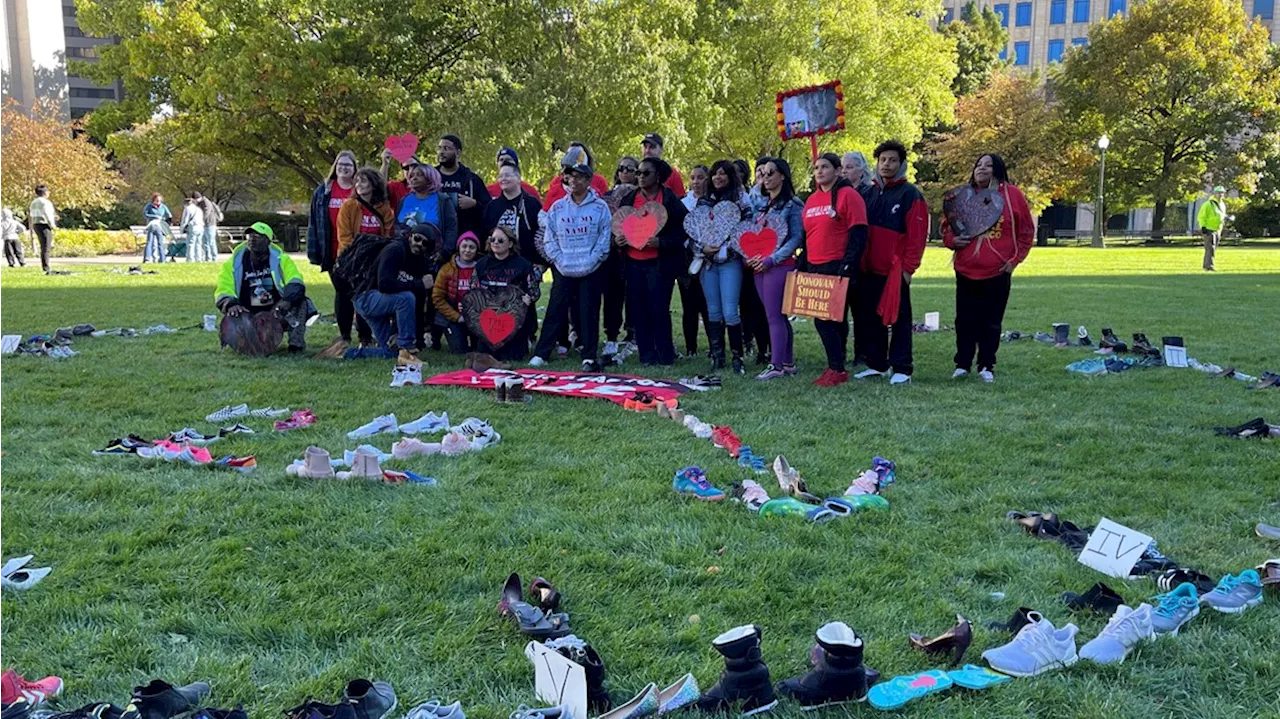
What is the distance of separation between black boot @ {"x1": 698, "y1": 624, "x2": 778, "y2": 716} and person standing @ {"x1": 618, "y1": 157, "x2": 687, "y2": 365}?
19.0 ft

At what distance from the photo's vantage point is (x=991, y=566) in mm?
3568

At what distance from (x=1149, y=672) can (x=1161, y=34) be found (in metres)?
51.4

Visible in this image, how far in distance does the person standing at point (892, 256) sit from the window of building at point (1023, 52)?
243ft

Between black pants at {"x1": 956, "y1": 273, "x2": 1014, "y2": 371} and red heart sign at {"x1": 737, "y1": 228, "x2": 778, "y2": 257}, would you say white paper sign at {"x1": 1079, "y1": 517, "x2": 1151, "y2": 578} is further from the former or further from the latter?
red heart sign at {"x1": 737, "y1": 228, "x2": 778, "y2": 257}

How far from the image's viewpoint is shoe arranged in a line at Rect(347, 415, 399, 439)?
564cm

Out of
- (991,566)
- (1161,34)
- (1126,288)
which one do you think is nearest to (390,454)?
(991,566)

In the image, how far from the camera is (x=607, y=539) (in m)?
3.82

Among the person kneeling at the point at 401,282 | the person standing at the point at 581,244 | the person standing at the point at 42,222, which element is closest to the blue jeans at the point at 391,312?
the person kneeling at the point at 401,282

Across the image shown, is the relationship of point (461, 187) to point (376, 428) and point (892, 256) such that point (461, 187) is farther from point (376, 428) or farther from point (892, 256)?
point (892, 256)

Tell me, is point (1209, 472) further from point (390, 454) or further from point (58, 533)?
point (58, 533)

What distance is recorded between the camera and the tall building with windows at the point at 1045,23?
71.1m

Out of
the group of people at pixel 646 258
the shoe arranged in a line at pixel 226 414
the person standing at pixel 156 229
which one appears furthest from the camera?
the person standing at pixel 156 229

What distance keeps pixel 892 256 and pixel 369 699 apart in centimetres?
604

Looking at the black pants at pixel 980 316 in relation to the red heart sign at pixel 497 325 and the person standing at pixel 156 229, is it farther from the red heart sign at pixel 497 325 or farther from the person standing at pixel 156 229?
the person standing at pixel 156 229
